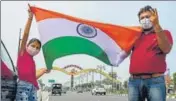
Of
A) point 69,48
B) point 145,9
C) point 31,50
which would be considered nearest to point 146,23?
point 145,9

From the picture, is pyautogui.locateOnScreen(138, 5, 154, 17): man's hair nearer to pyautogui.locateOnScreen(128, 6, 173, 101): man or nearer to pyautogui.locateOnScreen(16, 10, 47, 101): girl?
pyautogui.locateOnScreen(128, 6, 173, 101): man

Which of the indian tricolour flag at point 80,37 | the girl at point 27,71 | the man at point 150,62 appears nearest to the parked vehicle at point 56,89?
the indian tricolour flag at point 80,37

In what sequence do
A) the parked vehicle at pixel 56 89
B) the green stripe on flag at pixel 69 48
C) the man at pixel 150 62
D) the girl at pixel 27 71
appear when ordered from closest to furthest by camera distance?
the man at pixel 150 62 < the girl at pixel 27 71 < the green stripe on flag at pixel 69 48 < the parked vehicle at pixel 56 89

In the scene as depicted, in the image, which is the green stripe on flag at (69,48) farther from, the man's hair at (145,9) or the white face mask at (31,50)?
the man's hair at (145,9)

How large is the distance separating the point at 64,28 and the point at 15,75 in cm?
92

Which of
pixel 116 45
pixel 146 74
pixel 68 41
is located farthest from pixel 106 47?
pixel 146 74

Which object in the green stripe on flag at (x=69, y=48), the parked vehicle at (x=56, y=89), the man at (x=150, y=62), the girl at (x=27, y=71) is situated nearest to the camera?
the man at (x=150, y=62)

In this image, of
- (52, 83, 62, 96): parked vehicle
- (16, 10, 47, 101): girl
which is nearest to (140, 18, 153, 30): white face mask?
(16, 10, 47, 101): girl

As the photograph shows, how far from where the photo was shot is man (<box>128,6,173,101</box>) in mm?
5410

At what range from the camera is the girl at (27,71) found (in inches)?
241

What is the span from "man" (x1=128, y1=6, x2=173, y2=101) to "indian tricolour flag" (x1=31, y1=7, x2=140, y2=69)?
16.6 inches

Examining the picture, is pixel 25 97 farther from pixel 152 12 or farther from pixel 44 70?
pixel 152 12

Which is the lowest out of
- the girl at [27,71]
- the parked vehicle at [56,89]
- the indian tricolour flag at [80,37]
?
the girl at [27,71]

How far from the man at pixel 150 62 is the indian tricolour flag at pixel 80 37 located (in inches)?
16.6
